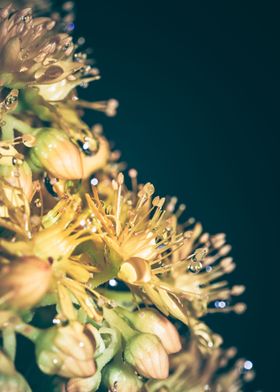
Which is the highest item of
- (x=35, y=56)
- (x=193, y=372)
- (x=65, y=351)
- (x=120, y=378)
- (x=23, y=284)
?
(x=35, y=56)

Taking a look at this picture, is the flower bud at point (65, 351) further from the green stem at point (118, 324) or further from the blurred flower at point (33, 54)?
the blurred flower at point (33, 54)

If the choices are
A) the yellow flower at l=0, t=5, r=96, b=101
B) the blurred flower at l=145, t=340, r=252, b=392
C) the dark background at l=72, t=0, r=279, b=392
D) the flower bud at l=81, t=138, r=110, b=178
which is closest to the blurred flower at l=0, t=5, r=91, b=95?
the yellow flower at l=0, t=5, r=96, b=101

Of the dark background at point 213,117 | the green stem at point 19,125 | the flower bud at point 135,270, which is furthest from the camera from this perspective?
the dark background at point 213,117

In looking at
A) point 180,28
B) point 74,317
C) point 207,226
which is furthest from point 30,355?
point 180,28

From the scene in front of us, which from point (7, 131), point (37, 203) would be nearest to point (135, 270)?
point (37, 203)

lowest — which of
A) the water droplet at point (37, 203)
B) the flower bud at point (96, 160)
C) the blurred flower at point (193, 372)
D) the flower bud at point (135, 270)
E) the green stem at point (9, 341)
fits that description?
the blurred flower at point (193, 372)

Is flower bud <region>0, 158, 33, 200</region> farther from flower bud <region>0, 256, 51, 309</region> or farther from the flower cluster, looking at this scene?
flower bud <region>0, 256, 51, 309</region>

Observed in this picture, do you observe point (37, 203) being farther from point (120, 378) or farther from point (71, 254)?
point (120, 378)

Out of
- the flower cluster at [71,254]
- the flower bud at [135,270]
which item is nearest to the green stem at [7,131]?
the flower cluster at [71,254]
